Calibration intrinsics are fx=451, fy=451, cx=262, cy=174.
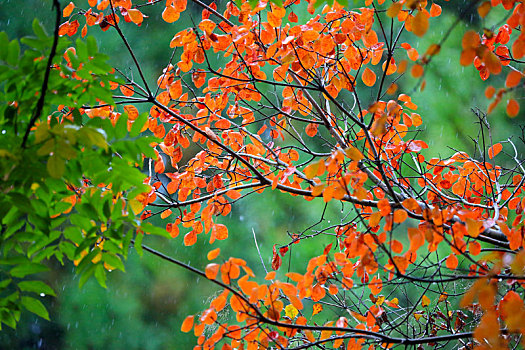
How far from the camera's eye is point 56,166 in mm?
829

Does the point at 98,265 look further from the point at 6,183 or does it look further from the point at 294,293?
the point at 294,293

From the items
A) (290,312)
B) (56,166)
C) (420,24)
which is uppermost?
(420,24)

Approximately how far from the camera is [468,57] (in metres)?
0.96

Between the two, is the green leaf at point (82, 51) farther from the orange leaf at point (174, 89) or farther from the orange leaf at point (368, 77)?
the orange leaf at point (368, 77)

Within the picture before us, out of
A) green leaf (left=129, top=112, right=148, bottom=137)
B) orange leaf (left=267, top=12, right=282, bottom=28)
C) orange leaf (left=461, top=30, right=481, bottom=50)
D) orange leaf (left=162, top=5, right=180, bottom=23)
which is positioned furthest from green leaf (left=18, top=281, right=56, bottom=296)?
orange leaf (left=162, top=5, right=180, bottom=23)

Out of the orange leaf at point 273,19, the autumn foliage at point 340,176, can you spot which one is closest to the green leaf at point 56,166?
the autumn foliage at point 340,176

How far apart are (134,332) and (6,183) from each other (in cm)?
342

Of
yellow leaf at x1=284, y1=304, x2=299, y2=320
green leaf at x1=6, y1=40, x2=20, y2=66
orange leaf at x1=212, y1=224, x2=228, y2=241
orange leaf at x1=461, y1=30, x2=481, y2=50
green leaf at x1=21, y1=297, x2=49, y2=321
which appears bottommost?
yellow leaf at x1=284, y1=304, x2=299, y2=320

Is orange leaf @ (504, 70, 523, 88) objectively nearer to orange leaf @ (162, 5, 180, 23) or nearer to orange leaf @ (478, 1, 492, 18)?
orange leaf @ (478, 1, 492, 18)

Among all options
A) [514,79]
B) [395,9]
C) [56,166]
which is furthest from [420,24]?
[56,166]

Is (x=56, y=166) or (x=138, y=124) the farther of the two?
(x=138, y=124)

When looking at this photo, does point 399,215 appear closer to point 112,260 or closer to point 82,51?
point 112,260

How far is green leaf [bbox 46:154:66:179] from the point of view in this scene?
826 mm

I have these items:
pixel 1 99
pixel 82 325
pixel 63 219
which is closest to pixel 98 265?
pixel 63 219
